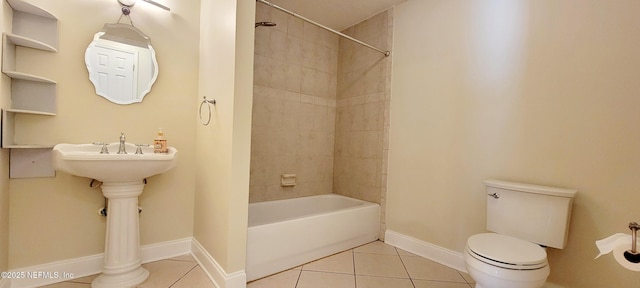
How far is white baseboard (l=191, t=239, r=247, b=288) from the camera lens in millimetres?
1579

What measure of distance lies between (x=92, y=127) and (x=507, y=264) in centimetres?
249

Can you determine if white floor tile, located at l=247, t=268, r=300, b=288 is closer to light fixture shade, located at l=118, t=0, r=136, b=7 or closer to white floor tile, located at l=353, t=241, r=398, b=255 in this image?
white floor tile, located at l=353, t=241, r=398, b=255

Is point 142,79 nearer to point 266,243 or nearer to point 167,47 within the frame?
point 167,47

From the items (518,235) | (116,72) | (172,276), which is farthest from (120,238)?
(518,235)

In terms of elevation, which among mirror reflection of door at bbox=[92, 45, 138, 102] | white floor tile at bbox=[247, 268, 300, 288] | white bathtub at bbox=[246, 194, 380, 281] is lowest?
white floor tile at bbox=[247, 268, 300, 288]

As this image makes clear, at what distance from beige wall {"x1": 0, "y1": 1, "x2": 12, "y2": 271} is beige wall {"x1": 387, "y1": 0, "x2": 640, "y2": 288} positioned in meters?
2.58

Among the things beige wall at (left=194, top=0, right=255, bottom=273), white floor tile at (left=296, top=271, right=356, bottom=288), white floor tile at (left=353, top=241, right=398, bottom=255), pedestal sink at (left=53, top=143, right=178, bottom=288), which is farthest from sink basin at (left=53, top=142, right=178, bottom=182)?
white floor tile at (left=353, top=241, right=398, bottom=255)

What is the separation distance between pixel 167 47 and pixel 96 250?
1500 mm

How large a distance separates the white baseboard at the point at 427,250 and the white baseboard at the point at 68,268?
1883 mm

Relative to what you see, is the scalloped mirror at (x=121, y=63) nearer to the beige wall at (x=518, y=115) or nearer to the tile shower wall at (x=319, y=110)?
the tile shower wall at (x=319, y=110)

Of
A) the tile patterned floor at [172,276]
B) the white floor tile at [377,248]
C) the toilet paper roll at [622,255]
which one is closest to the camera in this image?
the toilet paper roll at [622,255]

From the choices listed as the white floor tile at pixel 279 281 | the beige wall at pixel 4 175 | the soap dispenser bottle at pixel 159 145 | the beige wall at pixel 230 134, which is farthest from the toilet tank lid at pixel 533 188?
the beige wall at pixel 4 175

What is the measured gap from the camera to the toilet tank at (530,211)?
1438mm

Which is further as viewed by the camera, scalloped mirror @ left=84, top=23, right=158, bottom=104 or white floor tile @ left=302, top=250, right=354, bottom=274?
white floor tile @ left=302, top=250, right=354, bottom=274
